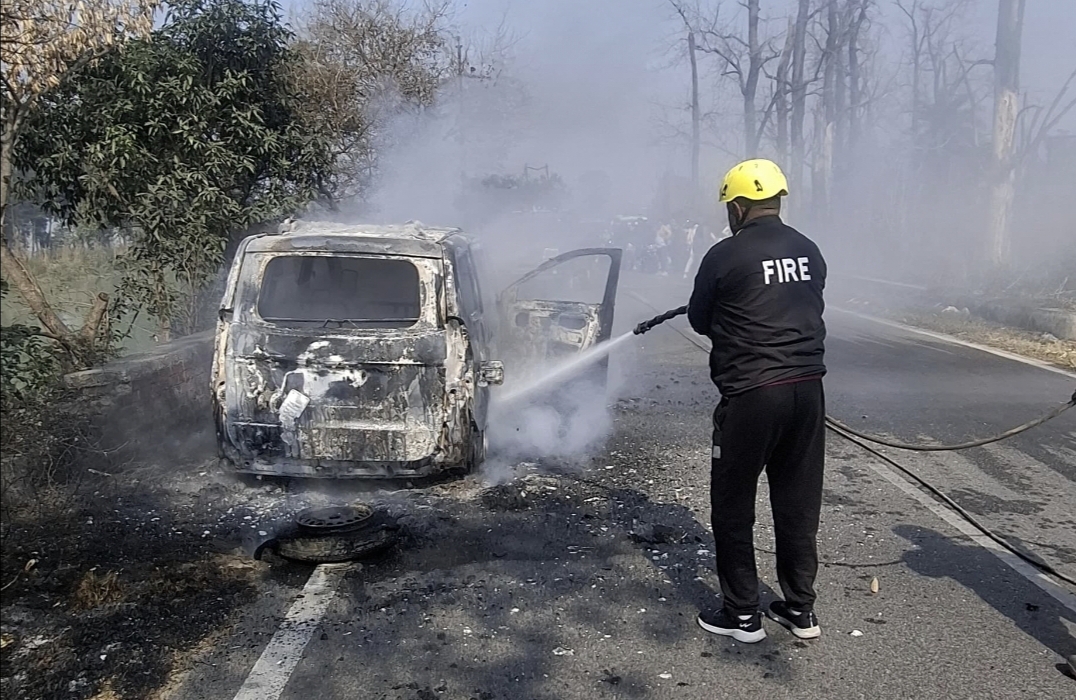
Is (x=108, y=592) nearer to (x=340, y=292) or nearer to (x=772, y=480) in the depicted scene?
(x=340, y=292)

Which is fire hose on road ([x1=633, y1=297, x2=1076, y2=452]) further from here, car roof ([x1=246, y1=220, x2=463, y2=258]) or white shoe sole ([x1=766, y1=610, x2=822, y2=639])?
car roof ([x1=246, y1=220, x2=463, y2=258])

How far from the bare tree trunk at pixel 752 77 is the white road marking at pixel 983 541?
31.6 m

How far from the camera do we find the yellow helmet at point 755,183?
389 centimetres

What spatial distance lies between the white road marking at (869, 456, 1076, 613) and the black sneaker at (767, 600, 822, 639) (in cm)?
123

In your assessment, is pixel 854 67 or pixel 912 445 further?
pixel 854 67

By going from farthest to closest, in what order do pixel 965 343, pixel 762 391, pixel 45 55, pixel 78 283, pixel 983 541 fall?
pixel 965 343
pixel 78 283
pixel 45 55
pixel 983 541
pixel 762 391

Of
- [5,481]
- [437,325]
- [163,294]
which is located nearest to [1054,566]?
[437,325]

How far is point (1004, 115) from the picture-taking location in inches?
760

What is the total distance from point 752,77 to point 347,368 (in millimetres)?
33613

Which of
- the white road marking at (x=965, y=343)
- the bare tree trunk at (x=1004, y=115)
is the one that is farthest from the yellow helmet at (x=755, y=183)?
the bare tree trunk at (x=1004, y=115)

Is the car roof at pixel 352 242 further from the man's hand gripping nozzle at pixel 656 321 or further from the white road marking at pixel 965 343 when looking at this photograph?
the white road marking at pixel 965 343

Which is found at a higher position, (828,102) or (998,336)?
(828,102)

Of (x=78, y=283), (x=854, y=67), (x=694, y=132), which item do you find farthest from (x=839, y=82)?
(x=78, y=283)

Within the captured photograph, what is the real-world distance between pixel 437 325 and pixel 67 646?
8.78ft
